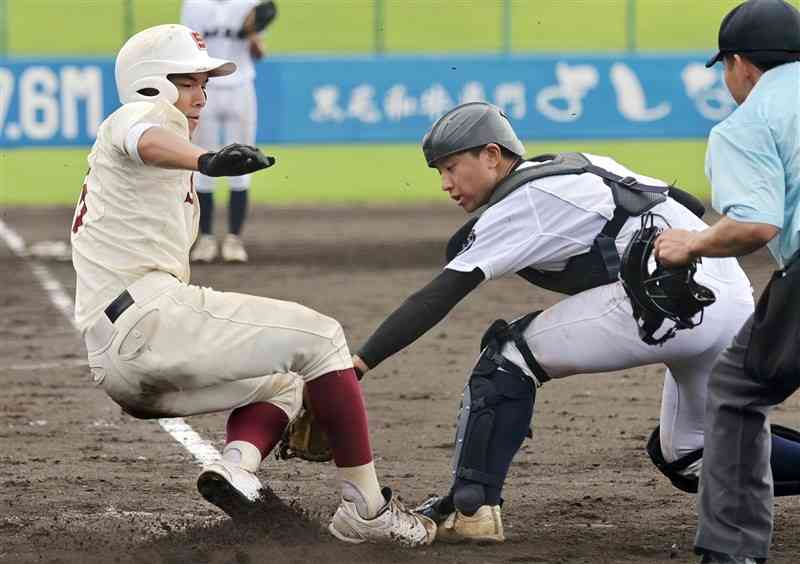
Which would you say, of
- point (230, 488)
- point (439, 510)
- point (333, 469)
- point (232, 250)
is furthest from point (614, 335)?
point (232, 250)

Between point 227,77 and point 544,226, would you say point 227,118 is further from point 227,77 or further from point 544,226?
point 544,226

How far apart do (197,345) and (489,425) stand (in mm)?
976

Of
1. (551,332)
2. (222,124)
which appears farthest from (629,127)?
(551,332)

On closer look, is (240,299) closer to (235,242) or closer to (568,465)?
(568,465)

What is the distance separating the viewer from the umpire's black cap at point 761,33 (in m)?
4.50

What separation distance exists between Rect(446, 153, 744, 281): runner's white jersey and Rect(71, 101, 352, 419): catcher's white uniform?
0.55 metres

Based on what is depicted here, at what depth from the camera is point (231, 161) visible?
465cm

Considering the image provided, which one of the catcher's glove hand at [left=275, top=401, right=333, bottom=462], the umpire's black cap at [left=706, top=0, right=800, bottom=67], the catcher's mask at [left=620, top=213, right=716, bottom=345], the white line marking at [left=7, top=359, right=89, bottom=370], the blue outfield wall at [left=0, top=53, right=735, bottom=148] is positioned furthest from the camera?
the blue outfield wall at [left=0, top=53, right=735, bottom=148]

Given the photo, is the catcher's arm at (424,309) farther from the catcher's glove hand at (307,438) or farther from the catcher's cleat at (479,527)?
the catcher's cleat at (479,527)

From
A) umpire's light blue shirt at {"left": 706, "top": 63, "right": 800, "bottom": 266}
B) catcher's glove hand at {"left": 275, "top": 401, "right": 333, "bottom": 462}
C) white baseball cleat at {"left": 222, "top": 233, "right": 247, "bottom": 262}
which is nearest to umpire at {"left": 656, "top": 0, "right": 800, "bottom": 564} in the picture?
umpire's light blue shirt at {"left": 706, "top": 63, "right": 800, "bottom": 266}

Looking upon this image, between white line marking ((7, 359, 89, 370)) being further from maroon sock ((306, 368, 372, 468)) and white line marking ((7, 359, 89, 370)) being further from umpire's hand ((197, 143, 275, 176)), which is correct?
umpire's hand ((197, 143, 275, 176))

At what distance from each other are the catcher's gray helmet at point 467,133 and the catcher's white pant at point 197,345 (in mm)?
695

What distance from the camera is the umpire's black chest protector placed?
208 inches

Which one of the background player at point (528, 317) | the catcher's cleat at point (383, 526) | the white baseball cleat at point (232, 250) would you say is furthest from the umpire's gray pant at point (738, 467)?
the white baseball cleat at point (232, 250)
